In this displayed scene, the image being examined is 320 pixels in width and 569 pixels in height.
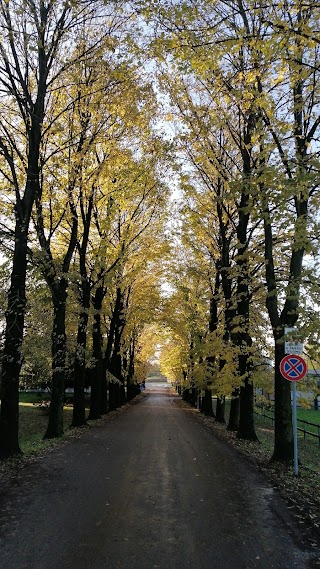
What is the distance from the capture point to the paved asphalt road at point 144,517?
179 inches

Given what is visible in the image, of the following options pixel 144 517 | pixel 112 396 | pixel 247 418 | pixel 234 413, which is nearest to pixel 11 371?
pixel 144 517

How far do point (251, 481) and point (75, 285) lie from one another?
10815 millimetres

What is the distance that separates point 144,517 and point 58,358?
829 centimetres

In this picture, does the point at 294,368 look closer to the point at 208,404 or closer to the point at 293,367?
the point at 293,367

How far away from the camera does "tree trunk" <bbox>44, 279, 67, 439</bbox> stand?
1360cm

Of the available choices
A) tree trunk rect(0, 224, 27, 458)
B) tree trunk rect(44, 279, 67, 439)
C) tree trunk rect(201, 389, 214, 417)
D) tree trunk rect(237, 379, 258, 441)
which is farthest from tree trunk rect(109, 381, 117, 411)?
tree trunk rect(0, 224, 27, 458)

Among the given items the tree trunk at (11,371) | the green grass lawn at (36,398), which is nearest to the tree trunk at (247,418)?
the tree trunk at (11,371)

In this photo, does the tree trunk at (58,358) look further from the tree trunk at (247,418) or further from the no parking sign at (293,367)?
the no parking sign at (293,367)

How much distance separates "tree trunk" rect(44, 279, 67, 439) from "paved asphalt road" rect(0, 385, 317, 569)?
3773 mm

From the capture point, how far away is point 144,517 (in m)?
5.86

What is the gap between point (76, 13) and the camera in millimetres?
9828

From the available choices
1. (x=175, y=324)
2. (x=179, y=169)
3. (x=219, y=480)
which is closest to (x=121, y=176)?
(x=179, y=169)

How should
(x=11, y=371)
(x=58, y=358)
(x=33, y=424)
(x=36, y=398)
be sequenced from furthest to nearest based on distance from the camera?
(x=36, y=398), (x=33, y=424), (x=58, y=358), (x=11, y=371)

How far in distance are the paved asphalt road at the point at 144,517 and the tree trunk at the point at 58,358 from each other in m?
3.77
